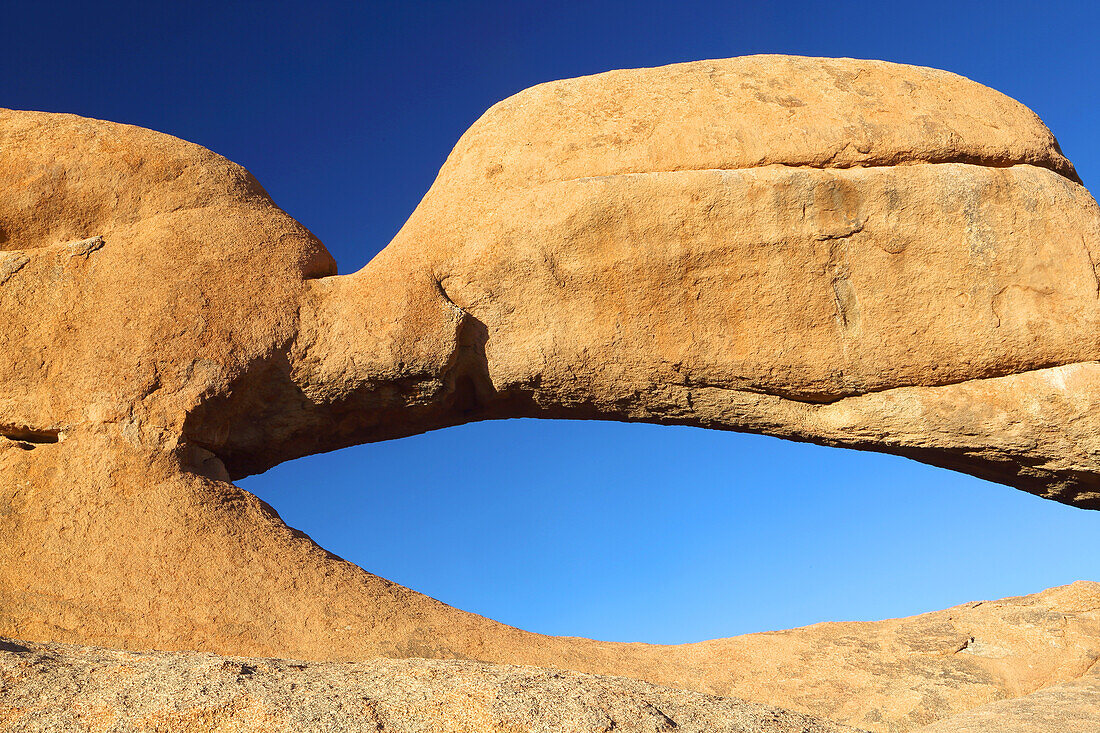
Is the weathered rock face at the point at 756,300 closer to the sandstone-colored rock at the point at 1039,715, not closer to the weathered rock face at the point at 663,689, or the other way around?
the weathered rock face at the point at 663,689

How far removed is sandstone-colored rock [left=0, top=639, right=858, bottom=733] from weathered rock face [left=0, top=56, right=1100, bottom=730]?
1.35 m

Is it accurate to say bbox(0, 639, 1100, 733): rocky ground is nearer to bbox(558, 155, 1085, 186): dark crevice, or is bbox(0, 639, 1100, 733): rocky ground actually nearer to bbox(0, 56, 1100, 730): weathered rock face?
Answer: bbox(0, 56, 1100, 730): weathered rock face

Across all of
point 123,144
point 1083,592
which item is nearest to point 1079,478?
point 1083,592

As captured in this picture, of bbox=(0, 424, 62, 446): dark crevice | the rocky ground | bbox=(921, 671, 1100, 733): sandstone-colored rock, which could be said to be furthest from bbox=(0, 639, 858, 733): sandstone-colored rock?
bbox=(0, 424, 62, 446): dark crevice

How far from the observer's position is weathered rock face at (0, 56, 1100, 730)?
551 centimetres

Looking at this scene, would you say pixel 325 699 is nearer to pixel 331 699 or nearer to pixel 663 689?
pixel 331 699

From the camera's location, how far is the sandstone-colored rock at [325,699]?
3.19 m

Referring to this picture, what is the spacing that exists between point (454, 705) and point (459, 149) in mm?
4194

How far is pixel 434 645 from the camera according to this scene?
4.94m

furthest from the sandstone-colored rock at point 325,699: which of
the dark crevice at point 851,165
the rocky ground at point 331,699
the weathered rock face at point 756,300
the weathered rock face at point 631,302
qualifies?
the dark crevice at point 851,165

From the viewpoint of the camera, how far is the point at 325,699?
3.45 meters

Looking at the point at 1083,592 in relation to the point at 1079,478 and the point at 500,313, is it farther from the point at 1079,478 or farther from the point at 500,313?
the point at 500,313

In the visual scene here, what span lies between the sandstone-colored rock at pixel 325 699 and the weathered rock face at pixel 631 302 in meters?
1.35

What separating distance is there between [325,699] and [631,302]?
3289 mm
